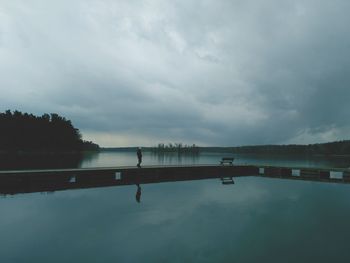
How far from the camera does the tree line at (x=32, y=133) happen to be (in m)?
97.2

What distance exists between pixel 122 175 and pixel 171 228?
53.5ft

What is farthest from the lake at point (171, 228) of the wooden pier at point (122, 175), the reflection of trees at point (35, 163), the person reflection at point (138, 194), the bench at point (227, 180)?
the reflection of trees at point (35, 163)

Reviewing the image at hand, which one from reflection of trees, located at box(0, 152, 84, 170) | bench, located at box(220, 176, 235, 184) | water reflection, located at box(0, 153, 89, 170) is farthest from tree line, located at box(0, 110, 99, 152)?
bench, located at box(220, 176, 235, 184)

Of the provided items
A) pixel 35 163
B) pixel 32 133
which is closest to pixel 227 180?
pixel 35 163

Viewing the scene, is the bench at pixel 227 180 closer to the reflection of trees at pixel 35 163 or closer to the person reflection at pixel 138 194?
the person reflection at pixel 138 194

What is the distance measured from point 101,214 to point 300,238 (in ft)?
33.7

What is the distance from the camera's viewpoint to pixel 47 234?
12.0 meters

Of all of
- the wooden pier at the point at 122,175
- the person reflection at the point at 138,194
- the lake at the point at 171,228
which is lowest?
the lake at the point at 171,228

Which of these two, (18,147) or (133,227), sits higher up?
(18,147)

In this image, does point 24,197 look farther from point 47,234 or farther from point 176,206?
point 176,206

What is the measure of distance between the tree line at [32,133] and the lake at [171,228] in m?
89.3

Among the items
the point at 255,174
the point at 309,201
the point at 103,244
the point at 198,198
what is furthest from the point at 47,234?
the point at 255,174

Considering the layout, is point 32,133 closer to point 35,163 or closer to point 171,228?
point 35,163

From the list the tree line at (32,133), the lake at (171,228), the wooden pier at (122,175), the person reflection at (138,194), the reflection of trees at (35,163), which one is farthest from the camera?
the tree line at (32,133)
